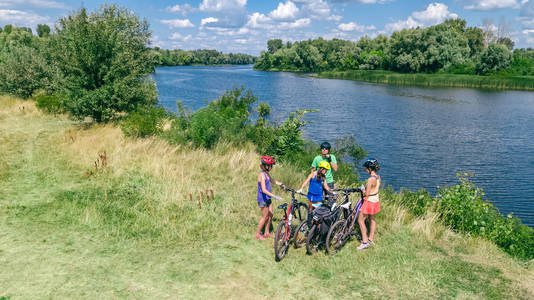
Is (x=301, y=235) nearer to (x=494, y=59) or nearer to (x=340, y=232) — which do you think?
(x=340, y=232)

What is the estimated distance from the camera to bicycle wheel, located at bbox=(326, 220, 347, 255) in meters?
7.23

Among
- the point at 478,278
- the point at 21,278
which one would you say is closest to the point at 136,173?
the point at 21,278

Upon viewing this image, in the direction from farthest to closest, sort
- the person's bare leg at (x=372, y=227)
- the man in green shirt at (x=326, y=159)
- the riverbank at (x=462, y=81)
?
the riverbank at (x=462, y=81)
the man in green shirt at (x=326, y=159)
the person's bare leg at (x=372, y=227)

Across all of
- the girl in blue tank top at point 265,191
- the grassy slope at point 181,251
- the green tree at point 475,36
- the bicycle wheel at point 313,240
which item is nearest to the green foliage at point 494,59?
the green tree at point 475,36

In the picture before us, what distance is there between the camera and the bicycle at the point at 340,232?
722 centimetres

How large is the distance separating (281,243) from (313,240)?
2.60 ft

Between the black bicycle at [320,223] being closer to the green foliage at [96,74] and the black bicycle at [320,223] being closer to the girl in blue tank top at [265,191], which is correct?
the girl in blue tank top at [265,191]

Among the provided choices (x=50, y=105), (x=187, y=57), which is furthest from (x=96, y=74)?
(x=187, y=57)

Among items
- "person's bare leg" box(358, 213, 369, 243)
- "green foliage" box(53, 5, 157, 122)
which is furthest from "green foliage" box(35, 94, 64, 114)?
"person's bare leg" box(358, 213, 369, 243)

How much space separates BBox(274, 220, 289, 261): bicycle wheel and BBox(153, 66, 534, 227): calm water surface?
487 inches

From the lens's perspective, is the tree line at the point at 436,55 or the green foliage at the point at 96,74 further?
the tree line at the point at 436,55

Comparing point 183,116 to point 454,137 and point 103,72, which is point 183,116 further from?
point 454,137

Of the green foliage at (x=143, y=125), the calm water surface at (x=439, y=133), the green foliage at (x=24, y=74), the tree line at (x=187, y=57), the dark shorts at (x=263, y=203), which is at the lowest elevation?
the calm water surface at (x=439, y=133)

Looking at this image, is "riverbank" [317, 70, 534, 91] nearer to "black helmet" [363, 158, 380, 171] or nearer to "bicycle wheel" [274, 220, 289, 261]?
"black helmet" [363, 158, 380, 171]
